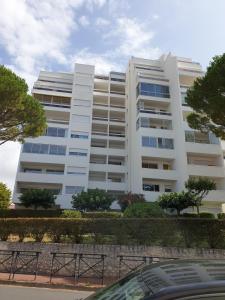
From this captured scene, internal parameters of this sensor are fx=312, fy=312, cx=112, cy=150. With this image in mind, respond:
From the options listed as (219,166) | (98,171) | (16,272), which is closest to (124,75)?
(98,171)

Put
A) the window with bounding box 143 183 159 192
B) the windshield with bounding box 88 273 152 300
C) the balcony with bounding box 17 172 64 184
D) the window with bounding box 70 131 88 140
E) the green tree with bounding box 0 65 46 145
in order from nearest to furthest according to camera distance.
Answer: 1. the windshield with bounding box 88 273 152 300
2. the green tree with bounding box 0 65 46 145
3. the window with bounding box 143 183 159 192
4. the balcony with bounding box 17 172 64 184
5. the window with bounding box 70 131 88 140

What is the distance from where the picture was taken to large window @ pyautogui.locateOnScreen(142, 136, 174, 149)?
125 ft

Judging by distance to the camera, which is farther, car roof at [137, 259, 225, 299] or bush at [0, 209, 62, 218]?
bush at [0, 209, 62, 218]

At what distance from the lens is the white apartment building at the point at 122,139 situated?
3725cm

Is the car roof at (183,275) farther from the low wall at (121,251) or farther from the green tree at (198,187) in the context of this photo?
the green tree at (198,187)

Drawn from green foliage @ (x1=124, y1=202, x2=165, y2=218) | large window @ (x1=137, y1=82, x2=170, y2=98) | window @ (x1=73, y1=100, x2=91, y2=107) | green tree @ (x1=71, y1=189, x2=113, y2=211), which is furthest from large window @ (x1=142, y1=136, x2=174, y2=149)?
green foliage @ (x1=124, y1=202, x2=165, y2=218)

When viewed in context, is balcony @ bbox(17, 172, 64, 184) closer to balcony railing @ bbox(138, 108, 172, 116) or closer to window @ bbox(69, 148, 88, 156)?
window @ bbox(69, 148, 88, 156)

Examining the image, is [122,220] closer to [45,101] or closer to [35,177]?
[35,177]

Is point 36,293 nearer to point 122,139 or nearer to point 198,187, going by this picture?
point 198,187

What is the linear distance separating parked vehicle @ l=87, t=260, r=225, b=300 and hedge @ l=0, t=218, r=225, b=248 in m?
12.2

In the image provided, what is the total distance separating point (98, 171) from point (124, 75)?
19836 millimetres

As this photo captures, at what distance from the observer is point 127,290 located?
7.79 feet

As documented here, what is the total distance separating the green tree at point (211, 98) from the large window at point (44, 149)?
79.8 feet

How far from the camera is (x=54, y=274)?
12.5 meters
